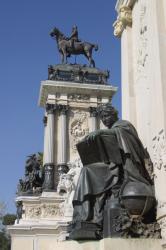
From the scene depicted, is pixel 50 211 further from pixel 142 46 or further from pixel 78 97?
pixel 142 46

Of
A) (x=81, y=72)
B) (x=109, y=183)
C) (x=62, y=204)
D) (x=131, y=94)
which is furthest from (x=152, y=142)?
(x=81, y=72)

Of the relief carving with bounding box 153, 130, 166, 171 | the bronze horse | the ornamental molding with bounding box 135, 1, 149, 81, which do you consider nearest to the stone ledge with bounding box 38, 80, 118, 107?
the bronze horse

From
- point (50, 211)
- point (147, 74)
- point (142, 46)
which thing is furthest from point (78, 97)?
point (147, 74)

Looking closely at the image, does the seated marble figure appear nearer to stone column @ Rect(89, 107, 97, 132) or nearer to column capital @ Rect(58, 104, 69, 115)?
stone column @ Rect(89, 107, 97, 132)

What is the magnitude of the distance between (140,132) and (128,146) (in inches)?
43.8

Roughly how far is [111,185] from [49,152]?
23673mm

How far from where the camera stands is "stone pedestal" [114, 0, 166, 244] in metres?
6.06

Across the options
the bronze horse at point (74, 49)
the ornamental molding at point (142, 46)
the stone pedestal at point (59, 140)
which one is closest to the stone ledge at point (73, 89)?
the stone pedestal at point (59, 140)

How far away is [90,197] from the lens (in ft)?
20.1

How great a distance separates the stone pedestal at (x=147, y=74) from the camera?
606 cm

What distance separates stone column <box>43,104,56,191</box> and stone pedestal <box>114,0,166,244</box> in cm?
2070

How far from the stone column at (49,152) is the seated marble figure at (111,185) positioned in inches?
874

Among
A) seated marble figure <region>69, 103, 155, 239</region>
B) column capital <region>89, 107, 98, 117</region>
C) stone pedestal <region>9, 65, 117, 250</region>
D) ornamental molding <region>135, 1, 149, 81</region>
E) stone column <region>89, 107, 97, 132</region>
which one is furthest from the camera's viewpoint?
column capital <region>89, 107, 98, 117</region>

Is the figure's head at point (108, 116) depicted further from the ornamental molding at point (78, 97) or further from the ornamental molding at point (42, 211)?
the ornamental molding at point (78, 97)
